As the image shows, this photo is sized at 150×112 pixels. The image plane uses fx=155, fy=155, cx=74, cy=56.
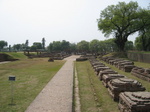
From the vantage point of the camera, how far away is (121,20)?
30797mm

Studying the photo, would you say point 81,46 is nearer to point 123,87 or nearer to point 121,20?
point 121,20

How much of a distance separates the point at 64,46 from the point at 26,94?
93533 millimetres

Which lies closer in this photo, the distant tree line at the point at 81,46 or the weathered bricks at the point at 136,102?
the weathered bricks at the point at 136,102

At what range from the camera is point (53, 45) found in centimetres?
9788

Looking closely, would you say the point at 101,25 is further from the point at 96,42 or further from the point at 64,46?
the point at 64,46

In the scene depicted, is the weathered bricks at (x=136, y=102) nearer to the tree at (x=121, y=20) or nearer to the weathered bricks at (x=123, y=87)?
the weathered bricks at (x=123, y=87)

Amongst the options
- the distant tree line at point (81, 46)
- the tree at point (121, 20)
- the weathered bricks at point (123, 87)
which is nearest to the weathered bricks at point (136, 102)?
the weathered bricks at point (123, 87)

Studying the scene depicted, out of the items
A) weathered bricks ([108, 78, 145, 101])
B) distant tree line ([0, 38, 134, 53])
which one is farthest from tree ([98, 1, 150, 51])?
distant tree line ([0, 38, 134, 53])

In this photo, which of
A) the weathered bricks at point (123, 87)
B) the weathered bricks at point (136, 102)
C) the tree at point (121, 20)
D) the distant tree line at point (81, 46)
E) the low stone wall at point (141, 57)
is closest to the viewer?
the weathered bricks at point (136, 102)

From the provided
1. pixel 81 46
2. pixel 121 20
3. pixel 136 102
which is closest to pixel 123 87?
pixel 136 102

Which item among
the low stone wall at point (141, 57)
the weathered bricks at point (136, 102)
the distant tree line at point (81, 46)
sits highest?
the distant tree line at point (81, 46)

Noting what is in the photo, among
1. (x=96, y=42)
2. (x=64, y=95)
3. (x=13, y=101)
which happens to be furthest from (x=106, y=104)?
(x=96, y=42)

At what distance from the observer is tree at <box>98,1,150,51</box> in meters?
30.5

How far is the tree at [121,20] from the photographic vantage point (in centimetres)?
3052
